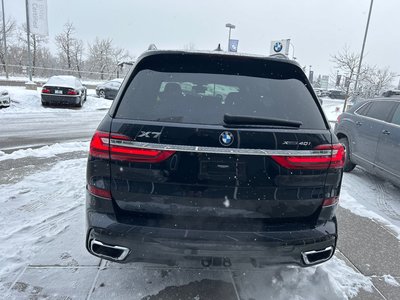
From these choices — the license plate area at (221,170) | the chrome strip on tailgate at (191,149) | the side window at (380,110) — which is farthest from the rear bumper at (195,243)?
the side window at (380,110)

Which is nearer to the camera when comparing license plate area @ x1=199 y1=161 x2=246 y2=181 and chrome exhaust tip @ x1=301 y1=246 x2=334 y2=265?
license plate area @ x1=199 y1=161 x2=246 y2=181

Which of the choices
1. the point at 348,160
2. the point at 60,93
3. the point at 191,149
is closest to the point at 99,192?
the point at 191,149

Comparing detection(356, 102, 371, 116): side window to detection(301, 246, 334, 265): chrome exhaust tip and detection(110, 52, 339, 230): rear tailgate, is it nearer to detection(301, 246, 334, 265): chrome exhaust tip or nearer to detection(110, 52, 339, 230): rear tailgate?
detection(110, 52, 339, 230): rear tailgate

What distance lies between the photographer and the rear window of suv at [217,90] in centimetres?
230

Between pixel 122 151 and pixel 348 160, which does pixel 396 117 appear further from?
pixel 122 151

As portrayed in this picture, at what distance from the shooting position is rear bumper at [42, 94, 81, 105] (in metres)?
16.2

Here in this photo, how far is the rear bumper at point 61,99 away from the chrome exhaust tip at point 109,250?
15.7m

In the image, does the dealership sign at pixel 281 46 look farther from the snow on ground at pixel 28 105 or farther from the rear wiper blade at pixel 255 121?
the rear wiper blade at pixel 255 121

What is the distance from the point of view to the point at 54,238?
Result: 347 cm

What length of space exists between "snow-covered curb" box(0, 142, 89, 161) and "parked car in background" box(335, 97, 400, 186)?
6.02m

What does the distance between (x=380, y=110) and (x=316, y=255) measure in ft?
15.5

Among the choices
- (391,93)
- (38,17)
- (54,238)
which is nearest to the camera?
(54,238)

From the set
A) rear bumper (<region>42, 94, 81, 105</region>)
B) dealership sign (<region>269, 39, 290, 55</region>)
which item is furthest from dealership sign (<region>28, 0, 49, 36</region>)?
dealership sign (<region>269, 39, 290, 55</region>)

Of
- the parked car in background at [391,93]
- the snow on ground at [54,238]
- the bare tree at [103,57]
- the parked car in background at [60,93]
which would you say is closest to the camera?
the snow on ground at [54,238]
